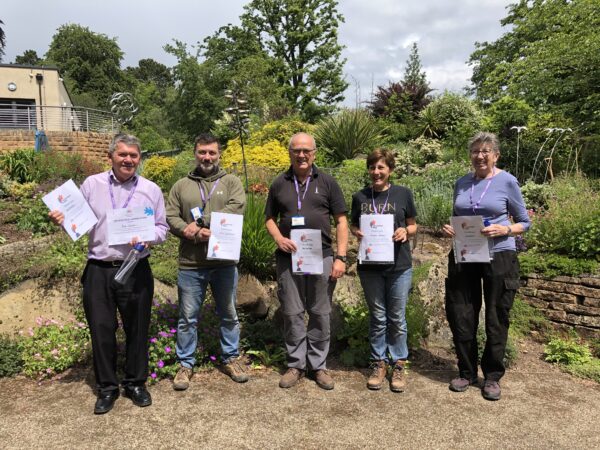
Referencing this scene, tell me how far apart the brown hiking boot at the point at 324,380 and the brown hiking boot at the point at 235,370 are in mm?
636

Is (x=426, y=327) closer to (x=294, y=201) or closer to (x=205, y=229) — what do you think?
(x=294, y=201)

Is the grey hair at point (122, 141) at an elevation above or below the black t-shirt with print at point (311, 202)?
above

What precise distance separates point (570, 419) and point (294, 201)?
8.85 feet

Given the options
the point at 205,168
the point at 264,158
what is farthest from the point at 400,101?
the point at 205,168

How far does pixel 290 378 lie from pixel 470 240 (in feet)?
6.16

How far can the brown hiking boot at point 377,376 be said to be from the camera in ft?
12.0

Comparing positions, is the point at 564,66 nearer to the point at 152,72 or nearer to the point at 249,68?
the point at 249,68

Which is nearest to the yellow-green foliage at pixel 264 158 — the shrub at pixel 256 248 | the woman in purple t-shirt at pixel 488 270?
the shrub at pixel 256 248

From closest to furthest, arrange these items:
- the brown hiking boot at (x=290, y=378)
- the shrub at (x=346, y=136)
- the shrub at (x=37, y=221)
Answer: the brown hiking boot at (x=290, y=378) < the shrub at (x=37, y=221) < the shrub at (x=346, y=136)

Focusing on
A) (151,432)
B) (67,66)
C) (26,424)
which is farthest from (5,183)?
(67,66)

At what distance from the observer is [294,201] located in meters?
3.54

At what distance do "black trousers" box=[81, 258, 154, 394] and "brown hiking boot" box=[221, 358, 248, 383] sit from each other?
2.46ft

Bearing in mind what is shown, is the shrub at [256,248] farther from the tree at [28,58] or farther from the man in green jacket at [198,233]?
the tree at [28,58]

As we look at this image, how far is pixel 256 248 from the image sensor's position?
5082 mm
